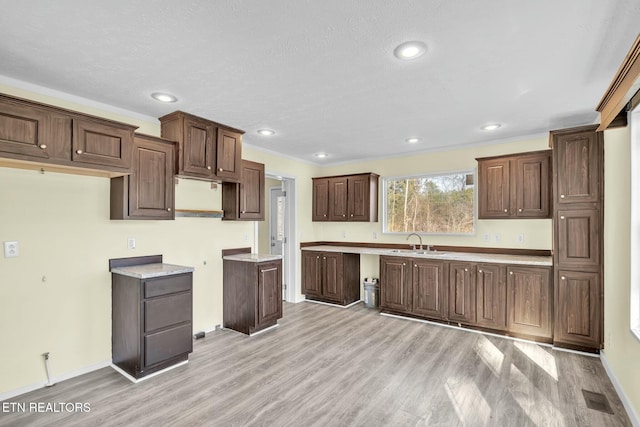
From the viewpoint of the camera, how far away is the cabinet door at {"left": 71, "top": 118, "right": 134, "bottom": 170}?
8.27 feet

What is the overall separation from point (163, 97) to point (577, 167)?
4.14 m

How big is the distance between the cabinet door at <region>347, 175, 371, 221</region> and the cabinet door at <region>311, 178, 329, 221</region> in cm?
45

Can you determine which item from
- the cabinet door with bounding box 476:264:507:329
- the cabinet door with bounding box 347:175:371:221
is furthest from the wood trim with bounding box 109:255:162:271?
the cabinet door with bounding box 476:264:507:329

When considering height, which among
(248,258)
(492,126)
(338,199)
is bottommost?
(248,258)

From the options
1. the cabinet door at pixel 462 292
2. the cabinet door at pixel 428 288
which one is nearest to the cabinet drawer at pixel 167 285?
the cabinet door at pixel 428 288

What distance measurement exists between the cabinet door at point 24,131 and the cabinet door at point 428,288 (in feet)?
13.4

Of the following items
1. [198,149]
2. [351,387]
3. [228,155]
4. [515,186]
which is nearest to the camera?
[351,387]

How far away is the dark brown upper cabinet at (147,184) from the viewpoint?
293 centimetres

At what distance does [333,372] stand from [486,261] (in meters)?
2.27

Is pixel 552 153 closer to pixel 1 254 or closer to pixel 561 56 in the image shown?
pixel 561 56

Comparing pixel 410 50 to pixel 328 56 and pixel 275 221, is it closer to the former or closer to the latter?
pixel 328 56

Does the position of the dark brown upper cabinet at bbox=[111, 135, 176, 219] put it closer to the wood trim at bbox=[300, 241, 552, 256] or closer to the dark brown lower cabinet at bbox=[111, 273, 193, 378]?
the dark brown lower cabinet at bbox=[111, 273, 193, 378]

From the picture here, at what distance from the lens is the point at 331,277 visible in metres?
5.16

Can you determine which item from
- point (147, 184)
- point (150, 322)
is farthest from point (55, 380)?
point (147, 184)
